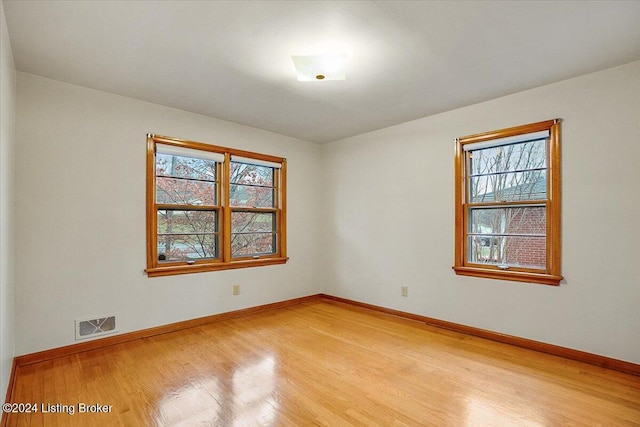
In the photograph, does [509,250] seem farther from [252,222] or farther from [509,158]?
[252,222]

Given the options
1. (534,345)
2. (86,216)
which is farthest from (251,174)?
(534,345)

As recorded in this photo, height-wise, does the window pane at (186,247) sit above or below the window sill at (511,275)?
above

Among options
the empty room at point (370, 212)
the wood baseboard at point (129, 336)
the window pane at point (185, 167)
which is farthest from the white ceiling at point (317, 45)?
the wood baseboard at point (129, 336)

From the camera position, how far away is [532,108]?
3.05 metres

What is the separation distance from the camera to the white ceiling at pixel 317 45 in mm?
1914

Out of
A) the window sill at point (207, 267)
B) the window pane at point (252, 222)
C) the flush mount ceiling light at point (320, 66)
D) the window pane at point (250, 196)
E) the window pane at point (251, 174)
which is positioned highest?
the flush mount ceiling light at point (320, 66)

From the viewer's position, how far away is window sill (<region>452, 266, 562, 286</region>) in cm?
291

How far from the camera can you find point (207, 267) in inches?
150

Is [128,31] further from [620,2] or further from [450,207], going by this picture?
[450,207]

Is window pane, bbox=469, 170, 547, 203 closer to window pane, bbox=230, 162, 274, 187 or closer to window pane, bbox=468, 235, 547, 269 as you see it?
window pane, bbox=468, 235, 547, 269

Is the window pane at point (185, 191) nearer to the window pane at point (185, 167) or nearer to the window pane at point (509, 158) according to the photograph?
the window pane at point (185, 167)

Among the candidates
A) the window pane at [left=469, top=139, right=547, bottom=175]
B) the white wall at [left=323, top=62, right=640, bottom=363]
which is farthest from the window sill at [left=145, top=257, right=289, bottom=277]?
the window pane at [left=469, top=139, right=547, bottom=175]

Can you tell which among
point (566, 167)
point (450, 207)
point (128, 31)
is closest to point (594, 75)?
point (566, 167)

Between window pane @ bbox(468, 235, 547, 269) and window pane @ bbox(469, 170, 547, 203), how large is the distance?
1.35 feet
